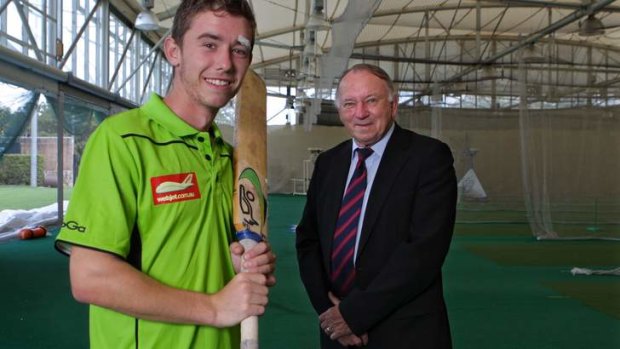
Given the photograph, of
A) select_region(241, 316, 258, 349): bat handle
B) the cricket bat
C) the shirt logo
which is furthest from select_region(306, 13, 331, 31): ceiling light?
select_region(241, 316, 258, 349): bat handle

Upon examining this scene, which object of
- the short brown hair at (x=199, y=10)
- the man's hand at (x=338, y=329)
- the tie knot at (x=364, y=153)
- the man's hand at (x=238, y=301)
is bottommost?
the man's hand at (x=338, y=329)

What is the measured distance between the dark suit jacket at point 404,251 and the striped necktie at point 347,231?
4 cm

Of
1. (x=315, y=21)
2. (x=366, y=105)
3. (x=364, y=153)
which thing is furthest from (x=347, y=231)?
(x=315, y=21)

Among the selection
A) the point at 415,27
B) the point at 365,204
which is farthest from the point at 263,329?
the point at 415,27

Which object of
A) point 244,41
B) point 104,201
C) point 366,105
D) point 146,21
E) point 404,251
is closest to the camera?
point 104,201

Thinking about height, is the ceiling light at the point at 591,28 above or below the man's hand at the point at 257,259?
above

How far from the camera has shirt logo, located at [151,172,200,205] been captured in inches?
35.8

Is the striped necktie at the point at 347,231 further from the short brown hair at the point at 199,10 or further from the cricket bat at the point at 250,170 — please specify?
the short brown hair at the point at 199,10

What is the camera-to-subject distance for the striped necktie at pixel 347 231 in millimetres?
1780

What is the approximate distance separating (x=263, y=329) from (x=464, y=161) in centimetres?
786

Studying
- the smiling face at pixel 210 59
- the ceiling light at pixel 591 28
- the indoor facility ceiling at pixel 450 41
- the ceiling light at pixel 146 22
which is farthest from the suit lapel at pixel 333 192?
the ceiling light at pixel 591 28

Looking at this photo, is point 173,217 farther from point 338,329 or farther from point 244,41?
point 338,329

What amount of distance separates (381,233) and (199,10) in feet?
3.20

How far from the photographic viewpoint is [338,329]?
170 centimetres
